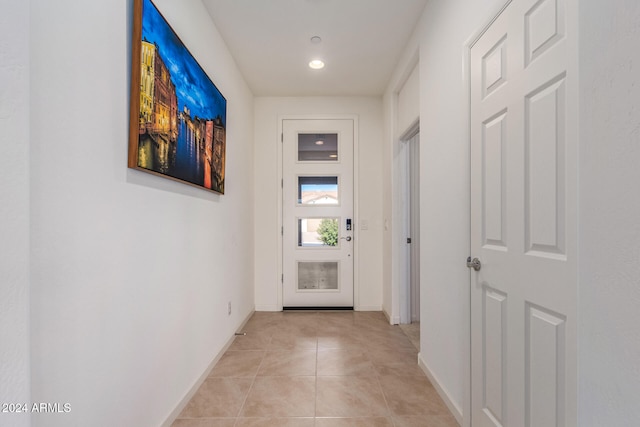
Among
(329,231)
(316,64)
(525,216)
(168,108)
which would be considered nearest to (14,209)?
(168,108)

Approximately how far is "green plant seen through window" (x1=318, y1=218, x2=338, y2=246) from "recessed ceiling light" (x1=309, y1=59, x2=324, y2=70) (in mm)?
1779

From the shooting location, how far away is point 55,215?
3.07ft

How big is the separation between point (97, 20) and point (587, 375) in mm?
1976

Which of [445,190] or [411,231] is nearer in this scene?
[445,190]

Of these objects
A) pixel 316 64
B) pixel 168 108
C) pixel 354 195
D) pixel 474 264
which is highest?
pixel 316 64

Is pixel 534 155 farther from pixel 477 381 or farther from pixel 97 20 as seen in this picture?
pixel 97 20

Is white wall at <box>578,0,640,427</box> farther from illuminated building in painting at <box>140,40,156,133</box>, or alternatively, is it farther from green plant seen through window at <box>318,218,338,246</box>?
green plant seen through window at <box>318,218,338,246</box>

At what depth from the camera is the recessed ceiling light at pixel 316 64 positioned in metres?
2.96

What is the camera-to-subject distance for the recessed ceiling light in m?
2.96

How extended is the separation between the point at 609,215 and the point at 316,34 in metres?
2.48

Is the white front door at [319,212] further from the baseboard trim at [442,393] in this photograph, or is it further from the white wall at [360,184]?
the baseboard trim at [442,393]

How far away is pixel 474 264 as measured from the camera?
1508 millimetres

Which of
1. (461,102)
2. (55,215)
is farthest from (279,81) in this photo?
(55,215)

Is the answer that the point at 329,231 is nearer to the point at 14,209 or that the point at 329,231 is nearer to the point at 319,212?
the point at 319,212
